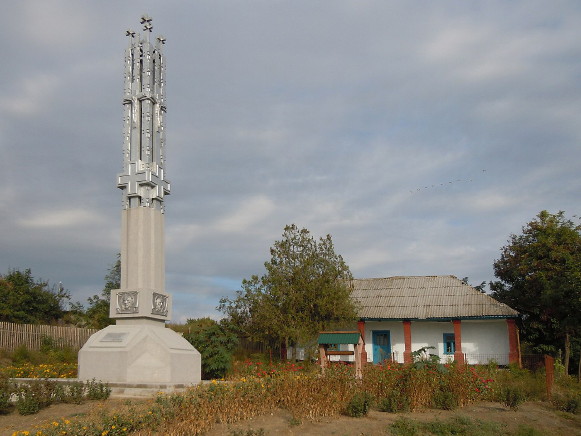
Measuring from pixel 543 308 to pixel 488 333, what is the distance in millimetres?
3200

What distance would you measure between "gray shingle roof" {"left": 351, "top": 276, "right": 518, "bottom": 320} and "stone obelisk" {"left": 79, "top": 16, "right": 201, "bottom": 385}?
15.0 metres

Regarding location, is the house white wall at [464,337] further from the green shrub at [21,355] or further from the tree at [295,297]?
the green shrub at [21,355]

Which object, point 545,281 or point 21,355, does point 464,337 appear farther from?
point 21,355

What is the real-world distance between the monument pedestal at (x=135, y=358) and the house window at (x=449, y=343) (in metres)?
17.3

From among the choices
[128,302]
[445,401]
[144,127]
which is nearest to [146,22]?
[144,127]

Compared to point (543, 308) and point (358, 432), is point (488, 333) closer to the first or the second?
point (543, 308)

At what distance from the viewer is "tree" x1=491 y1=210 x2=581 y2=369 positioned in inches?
824

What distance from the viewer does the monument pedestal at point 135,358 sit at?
12609mm

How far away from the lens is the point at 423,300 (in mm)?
27688

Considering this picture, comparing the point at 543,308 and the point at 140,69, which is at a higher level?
the point at 140,69

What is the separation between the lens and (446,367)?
41.0 feet

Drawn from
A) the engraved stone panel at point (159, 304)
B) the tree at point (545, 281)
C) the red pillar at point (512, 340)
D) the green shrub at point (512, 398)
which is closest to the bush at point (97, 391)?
the engraved stone panel at point (159, 304)

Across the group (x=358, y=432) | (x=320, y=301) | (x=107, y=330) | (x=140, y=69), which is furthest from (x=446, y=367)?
(x=140, y=69)

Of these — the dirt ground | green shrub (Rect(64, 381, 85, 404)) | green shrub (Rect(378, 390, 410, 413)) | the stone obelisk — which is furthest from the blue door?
green shrub (Rect(64, 381, 85, 404))
